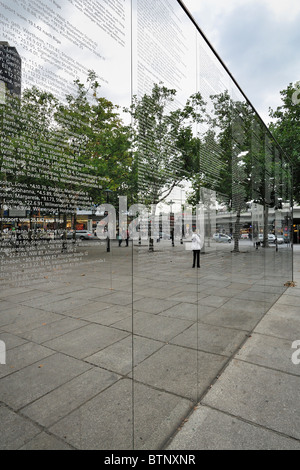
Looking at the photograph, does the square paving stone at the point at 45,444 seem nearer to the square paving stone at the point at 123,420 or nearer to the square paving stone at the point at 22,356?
the square paving stone at the point at 123,420

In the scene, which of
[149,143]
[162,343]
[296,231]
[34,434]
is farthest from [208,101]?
[296,231]

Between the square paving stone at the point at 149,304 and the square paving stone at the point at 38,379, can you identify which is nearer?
the square paving stone at the point at 38,379

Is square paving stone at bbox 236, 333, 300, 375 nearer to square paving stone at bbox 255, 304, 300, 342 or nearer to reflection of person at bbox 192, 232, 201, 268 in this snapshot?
square paving stone at bbox 255, 304, 300, 342

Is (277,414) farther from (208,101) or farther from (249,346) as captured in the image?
(208,101)

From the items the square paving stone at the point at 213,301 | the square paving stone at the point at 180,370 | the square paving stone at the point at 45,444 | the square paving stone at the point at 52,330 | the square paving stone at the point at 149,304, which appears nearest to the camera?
the square paving stone at the point at 45,444

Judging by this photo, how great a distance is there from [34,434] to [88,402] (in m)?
0.46

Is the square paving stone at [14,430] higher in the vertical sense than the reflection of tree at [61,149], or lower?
lower

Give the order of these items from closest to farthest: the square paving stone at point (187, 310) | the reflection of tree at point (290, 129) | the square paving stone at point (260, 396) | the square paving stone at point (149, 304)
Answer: the square paving stone at point (260, 396) < the square paving stone at point (149, 304) < the square paving stone at point (187, 310) < the reflection of tree at point (290, 129)

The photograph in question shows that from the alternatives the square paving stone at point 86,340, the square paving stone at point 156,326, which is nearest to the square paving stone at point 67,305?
the square paving stone at point 86,340

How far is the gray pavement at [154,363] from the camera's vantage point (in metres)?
1.90

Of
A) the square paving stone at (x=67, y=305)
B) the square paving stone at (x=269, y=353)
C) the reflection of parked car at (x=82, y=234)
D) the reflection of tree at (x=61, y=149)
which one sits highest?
the reflection of tree at (x=61, y=149)

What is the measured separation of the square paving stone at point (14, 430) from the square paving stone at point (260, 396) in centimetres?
141

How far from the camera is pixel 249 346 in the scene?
136 inches

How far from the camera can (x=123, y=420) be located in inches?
78.7
